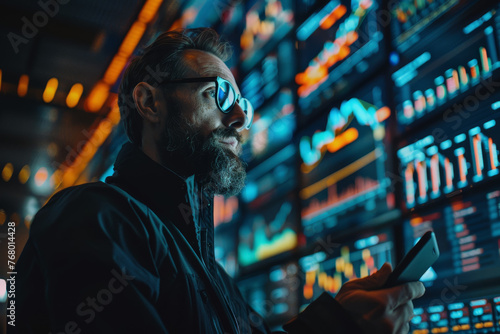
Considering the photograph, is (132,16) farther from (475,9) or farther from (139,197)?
(139,197)

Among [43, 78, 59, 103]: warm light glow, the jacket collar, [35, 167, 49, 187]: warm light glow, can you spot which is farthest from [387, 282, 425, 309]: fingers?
[35, 167, 49, 187]: warm light glow

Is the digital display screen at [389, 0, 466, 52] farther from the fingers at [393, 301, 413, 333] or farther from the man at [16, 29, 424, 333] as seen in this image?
the fingers at [393, 301, 413, 333]

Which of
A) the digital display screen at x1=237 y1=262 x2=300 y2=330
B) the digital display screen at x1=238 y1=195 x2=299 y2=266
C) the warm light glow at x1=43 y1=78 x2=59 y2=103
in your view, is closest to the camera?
the digital display screen at x1=237 y1=262 x2=300 y2=330

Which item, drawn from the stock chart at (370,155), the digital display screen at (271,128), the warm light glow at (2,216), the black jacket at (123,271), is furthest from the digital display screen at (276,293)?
the warm light glow at (2,216)

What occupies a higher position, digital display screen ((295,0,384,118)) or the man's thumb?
digital display screen ((295,0,384,118))

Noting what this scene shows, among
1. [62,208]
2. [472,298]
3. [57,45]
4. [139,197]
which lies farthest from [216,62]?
[57,45]

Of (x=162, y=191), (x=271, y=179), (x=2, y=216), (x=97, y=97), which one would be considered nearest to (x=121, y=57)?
(x=97, y=97)

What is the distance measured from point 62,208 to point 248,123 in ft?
2.62

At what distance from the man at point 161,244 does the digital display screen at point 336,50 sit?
1.24m

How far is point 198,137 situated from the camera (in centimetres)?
150

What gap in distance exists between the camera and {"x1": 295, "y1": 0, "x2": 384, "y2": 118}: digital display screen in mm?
2611

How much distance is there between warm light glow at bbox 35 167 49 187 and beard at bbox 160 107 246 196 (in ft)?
19.2

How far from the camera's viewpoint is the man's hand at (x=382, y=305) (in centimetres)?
99

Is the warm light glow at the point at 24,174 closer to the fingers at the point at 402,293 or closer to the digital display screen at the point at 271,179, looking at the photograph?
the digital display screen at the point at 271,179
